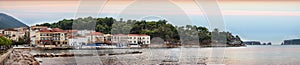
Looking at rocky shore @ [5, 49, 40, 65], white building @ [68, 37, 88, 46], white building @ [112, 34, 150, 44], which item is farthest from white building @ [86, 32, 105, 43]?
rocky shore @ [5, 49, 40, 65]

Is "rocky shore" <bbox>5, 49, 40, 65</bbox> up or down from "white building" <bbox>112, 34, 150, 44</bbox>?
down

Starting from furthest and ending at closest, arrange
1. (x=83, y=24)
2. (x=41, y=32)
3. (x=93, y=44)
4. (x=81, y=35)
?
(x=41, y=32) → (x=93, y=44) → (x=81, y=35) → (x=83, y=24)

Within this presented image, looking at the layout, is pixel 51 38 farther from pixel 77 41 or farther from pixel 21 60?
pixel 21 60

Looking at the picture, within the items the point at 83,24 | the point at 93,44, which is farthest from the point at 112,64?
the point at 93,44

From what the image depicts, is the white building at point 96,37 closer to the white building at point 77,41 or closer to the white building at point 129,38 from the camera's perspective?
the white building at point 77,41

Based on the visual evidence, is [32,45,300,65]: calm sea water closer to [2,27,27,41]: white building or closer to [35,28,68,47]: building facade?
[35,28,68,47]: building facade

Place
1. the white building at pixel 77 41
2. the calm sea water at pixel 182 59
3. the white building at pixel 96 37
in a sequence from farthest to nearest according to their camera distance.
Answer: the white building at pixel 77 41 → the white building at pixel 96 37 → the calm sea water at pixel 182 59

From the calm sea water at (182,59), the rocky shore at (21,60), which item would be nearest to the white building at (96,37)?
the calm sea water at (182,59)

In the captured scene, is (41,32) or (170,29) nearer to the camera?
(170,29)

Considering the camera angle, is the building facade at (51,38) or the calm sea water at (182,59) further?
the building facade at (51,38)

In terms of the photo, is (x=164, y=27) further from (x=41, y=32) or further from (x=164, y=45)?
(x=41, y=32)

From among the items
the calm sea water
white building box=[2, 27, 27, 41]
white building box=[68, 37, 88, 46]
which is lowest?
the calm sea water
